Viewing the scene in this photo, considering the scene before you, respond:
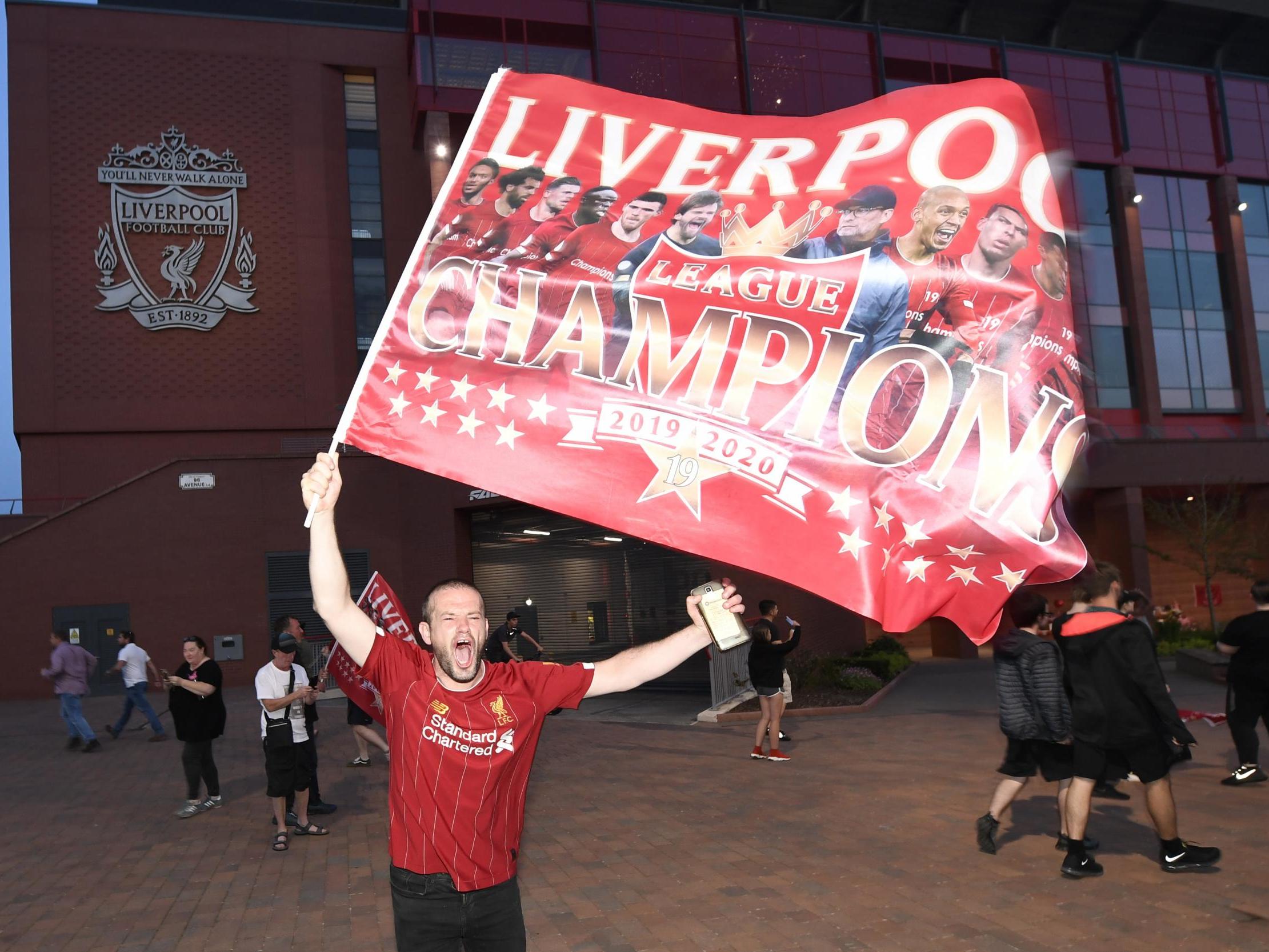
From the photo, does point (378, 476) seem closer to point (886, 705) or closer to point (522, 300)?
point (886, 705)

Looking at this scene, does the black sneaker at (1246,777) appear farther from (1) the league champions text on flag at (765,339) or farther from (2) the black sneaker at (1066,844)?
(1) the league champions text on flag at (765,339)

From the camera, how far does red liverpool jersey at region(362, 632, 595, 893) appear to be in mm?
3363

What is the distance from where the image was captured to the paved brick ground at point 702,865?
5.82m

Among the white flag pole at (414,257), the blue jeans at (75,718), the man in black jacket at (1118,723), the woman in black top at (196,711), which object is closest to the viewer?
the white flag pole at (414,257)

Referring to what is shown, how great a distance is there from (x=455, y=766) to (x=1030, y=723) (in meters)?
5.12

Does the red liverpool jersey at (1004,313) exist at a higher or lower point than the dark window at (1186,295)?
lower

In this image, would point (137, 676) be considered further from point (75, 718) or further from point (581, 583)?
point (581, 583)

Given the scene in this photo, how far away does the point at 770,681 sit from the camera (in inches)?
457

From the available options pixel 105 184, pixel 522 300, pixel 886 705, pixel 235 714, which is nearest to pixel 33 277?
pixel 105 184

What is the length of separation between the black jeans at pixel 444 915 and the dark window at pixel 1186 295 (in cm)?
3338

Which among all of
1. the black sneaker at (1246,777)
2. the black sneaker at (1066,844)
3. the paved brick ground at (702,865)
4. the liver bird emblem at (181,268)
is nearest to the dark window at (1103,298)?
the paved brick ground at (702,865)

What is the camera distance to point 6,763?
14.2 m

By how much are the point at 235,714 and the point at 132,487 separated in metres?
9.90

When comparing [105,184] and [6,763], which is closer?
[6,763]
